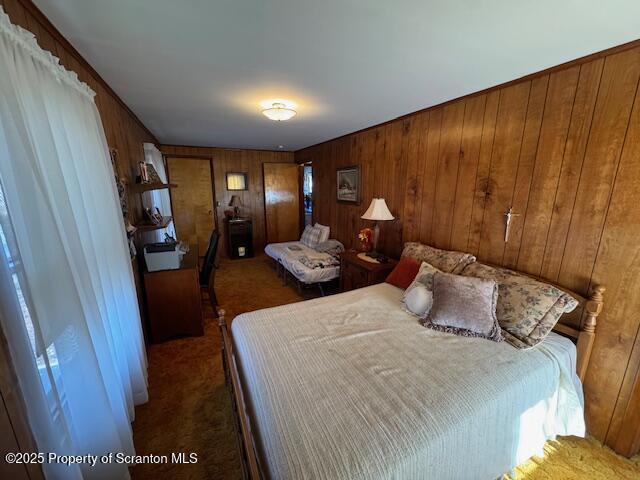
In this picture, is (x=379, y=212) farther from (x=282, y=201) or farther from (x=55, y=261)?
(x=282, y=201)

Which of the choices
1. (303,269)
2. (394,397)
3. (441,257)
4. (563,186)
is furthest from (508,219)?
(303,269)

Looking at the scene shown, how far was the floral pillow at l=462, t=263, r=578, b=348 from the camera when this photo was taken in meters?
1.54

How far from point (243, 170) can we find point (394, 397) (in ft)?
17.0

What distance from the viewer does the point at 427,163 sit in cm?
261

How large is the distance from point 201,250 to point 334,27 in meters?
4.96

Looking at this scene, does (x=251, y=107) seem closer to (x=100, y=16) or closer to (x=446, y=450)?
(x=100, y=16)

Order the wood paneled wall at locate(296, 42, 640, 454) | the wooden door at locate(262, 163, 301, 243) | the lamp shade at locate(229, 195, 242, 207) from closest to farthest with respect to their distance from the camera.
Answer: the wood paneled wall at locate(296, 42, 640, 454), the lamp shade at locate(229, 195, 242, 207), the wooden door at locate(262, 163, 301, 243)

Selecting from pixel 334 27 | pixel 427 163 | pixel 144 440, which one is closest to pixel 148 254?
pixel 144 440

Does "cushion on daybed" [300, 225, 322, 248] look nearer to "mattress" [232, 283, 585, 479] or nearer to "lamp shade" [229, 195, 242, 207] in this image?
"lamp shade" [229, 195, 242, 207]

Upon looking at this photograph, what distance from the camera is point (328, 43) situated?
1396 mm

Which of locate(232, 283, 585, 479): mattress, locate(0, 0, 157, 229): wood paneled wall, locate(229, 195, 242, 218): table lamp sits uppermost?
locate(0, 0, 157, 229): wood paneled wall

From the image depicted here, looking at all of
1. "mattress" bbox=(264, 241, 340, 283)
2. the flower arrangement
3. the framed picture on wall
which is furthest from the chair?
the framed picture on wall

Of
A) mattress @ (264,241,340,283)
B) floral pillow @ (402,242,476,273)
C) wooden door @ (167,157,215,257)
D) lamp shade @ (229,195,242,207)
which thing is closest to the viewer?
floral pillow @ (402,242,476,273)

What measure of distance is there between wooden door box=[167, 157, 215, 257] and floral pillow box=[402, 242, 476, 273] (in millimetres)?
4053
